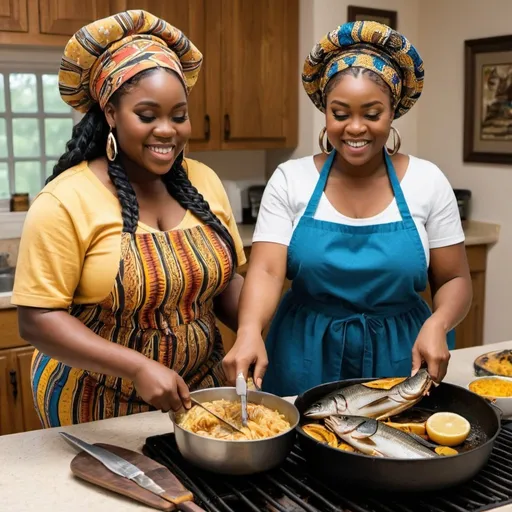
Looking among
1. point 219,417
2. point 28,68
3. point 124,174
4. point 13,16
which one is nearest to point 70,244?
point 124,174

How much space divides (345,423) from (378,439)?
0.06m

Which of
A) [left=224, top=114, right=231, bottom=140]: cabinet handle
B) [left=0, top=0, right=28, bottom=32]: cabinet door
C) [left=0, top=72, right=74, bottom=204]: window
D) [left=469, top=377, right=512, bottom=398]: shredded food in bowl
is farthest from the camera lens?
[left=224, top=114, right=231, bottom=140]: cabinet handle

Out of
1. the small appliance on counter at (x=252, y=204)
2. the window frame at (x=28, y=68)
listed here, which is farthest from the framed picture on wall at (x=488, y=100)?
the window frame at (x=28, y=68)

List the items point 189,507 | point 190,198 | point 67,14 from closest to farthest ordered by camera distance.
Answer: point 189,507, point 190,198, point 67,14

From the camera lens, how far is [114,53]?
55.9 inches

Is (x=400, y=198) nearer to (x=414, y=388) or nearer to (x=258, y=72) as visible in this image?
(x=414, y=388)

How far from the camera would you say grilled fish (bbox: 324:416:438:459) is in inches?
43.6

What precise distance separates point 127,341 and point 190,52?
629 mm

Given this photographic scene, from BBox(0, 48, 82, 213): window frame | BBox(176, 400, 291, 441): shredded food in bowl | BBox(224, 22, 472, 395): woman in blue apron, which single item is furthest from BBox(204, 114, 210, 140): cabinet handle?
BBox(176, 400, 291, 441): shredded food in bowl

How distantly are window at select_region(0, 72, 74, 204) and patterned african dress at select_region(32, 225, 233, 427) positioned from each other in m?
2.11

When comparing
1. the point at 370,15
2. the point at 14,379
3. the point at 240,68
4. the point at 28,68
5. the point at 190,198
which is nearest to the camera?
the point at 190,198

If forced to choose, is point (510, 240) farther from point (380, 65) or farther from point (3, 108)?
point (3, 108)

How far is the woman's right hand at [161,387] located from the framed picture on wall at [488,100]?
275 cm

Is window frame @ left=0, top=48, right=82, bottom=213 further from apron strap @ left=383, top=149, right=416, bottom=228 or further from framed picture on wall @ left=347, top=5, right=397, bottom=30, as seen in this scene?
apron strap @ left=383, top=149, right=416, bottom=228
